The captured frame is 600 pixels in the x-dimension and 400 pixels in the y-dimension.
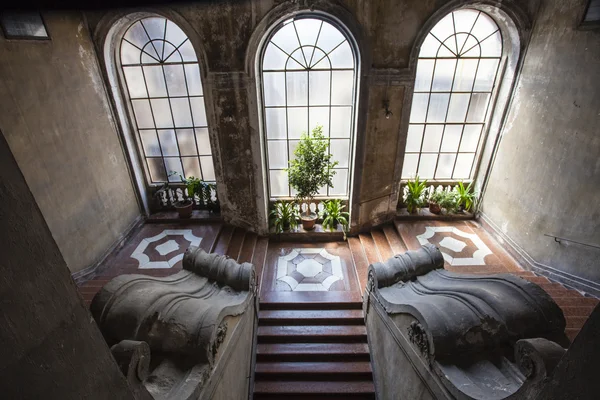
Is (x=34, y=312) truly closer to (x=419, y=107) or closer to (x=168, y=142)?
(x=168, y=142)

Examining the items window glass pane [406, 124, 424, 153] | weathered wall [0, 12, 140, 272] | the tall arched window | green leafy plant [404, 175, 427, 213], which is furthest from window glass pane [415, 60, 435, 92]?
weathered wall [0, 12, 140, 272]

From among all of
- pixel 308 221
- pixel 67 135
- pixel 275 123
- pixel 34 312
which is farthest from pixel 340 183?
pixel 34 312

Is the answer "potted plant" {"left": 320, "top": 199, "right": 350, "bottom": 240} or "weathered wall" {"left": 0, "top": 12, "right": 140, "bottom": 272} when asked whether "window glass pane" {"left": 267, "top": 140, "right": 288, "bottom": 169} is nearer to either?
"potted plant" {"left": 320, "top": 199, "right": 350, "bottom": 240}

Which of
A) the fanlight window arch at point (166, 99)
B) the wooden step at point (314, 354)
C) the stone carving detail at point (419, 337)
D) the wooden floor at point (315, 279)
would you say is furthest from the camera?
the fanlight window arch at point (166, 99)

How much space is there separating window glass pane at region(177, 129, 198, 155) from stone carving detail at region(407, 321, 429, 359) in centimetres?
544

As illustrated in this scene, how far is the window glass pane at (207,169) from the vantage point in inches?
265

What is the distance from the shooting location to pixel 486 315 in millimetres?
2725

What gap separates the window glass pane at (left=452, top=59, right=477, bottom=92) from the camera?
19.3ft

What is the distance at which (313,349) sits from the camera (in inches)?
188

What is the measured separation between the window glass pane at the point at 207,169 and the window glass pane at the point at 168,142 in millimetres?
591

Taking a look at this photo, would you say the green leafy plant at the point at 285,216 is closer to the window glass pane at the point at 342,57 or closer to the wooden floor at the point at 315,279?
the wooden floor at the point at 315,279

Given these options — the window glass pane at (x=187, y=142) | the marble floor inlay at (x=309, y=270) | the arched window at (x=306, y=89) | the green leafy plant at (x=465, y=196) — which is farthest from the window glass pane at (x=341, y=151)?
the window glass pane at (x=187, y=142)

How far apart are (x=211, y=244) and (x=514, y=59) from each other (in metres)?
6.56

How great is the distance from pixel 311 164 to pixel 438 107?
9.30 ft
